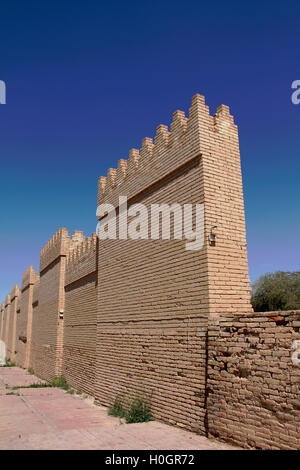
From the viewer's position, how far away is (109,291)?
32.9 ft

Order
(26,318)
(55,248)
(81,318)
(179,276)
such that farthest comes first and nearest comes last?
(26,318) < (55,248) < (81,318) < (179,276)

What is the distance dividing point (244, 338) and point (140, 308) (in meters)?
3.26

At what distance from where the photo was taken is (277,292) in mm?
27438

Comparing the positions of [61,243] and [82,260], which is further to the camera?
[61,243]

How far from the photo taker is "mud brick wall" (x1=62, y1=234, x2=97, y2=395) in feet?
39.5

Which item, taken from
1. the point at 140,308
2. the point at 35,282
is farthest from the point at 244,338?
the point at 35,282

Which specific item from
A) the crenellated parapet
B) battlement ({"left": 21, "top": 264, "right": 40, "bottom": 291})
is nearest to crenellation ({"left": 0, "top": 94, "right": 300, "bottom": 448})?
the crenellated parapet

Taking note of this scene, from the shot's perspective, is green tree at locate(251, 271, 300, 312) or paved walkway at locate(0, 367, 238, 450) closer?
paved walkway at locate(0, 367, 238, 450)

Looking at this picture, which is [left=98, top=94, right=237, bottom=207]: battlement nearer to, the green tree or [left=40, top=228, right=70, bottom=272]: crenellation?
[left=40, top=228, right=70, bottom=272]: crenellation

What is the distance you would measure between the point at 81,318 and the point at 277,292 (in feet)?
60.7

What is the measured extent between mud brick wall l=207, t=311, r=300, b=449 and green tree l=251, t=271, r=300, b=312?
2176 cm
